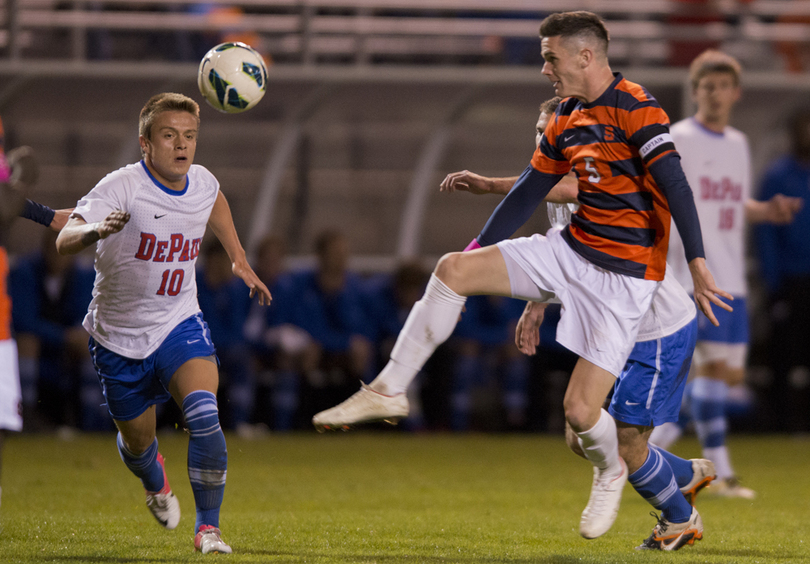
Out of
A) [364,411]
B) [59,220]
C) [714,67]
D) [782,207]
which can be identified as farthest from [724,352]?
[59,220]

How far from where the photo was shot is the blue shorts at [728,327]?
6773 millimetres

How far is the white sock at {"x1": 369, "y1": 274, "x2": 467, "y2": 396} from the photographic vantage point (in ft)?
13.9

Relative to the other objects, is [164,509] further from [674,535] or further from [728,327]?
[728,327]

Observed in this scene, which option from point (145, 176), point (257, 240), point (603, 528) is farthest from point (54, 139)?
point (603, 528)

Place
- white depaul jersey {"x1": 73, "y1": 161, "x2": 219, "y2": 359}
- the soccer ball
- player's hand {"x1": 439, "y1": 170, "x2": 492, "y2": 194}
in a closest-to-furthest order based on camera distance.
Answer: player's hand {"x1": 439, "y1": 170, "x2": 492, "y2": 194}
white depaul jersey {"x1": 73, "y1": 161, "x2": 219, "y2": 359}
the soccer ball

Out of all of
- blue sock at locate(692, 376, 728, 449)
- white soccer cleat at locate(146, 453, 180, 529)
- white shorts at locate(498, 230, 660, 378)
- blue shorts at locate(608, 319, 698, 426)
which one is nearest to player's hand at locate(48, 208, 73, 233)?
white soccer cleat at locate(146, 453, 180, 529)

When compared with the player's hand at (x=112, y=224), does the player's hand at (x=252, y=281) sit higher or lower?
lower

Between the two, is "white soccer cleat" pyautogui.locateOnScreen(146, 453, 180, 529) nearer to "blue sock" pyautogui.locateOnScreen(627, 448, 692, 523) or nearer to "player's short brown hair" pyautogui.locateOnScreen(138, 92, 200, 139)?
"player's short brown hair" pyautogui.locateOnScreen(138, 92, 200, 139)

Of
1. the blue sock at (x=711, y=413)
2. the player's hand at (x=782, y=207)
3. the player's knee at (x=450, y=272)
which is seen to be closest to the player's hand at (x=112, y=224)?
the player's knee at (x=450, y=272)

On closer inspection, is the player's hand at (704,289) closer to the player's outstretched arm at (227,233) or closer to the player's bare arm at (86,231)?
the player's outstretched arm at (227,233)

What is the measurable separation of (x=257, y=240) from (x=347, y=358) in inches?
54.2

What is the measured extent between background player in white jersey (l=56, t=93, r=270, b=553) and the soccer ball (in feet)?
0.59

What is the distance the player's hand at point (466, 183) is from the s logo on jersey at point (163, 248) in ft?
3.73

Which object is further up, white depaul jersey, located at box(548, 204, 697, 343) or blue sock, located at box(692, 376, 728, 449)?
white depaul jersey, located at box(548, 204, 697, 343)
